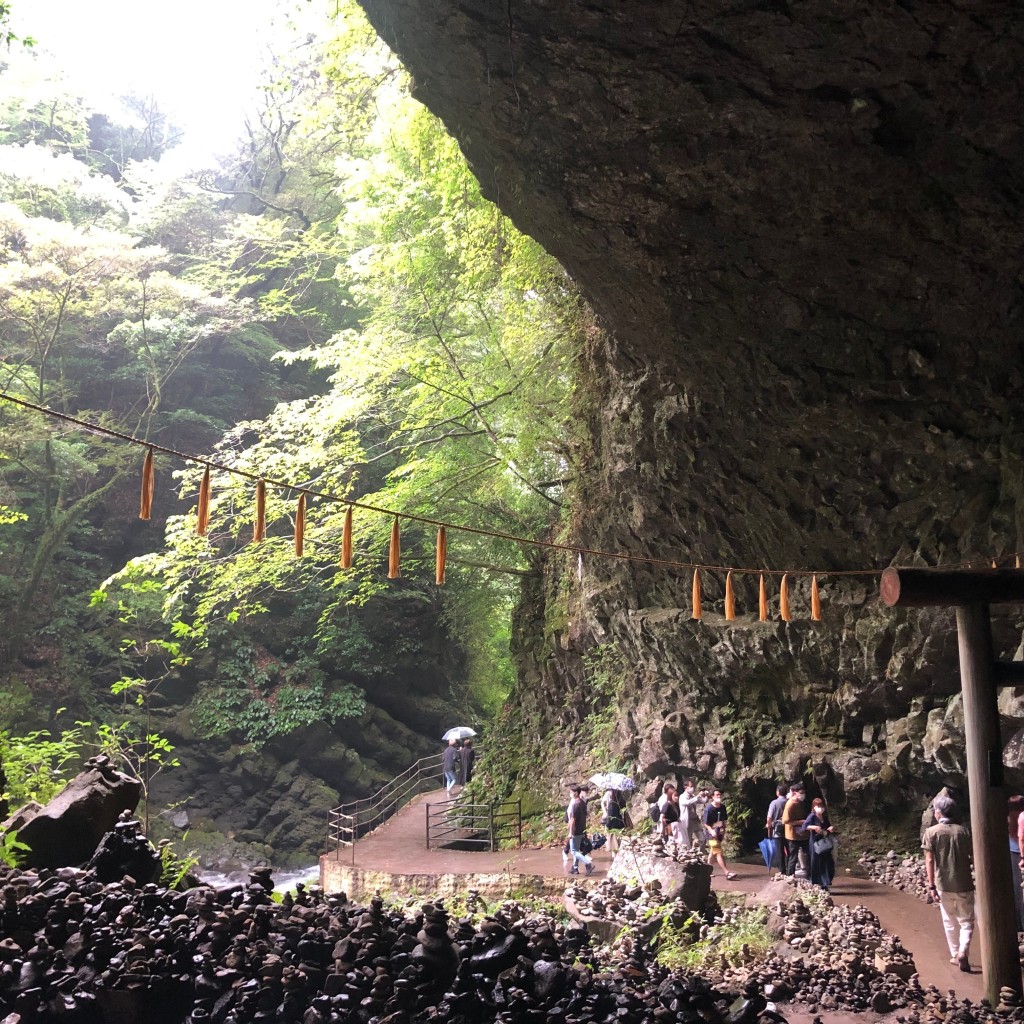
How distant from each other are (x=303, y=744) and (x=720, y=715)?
36.8 feet

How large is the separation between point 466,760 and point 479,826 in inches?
86.8

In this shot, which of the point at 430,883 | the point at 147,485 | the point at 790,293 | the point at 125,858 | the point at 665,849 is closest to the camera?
the point at 147,485

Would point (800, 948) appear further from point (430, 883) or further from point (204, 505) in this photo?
point (204, 505)

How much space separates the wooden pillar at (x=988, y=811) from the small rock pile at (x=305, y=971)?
2012 millimetres

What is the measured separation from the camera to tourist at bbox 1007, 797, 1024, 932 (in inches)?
259

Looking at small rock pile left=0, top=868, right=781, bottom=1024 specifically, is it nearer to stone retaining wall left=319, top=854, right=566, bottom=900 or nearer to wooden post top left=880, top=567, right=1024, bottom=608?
wooden post top left=880, top=567, right=1024, bottom=608

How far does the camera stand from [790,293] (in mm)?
6457

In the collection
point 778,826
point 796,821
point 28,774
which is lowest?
point 778,826

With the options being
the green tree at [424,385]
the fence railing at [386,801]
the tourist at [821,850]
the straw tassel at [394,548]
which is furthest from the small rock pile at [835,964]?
the fence railing at [386,801]

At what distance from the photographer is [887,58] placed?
190 inches

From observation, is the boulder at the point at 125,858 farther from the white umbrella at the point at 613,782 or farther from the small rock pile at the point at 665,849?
the white umbrella at the point at 613,782

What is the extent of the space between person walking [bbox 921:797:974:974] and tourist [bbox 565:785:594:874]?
170 inches

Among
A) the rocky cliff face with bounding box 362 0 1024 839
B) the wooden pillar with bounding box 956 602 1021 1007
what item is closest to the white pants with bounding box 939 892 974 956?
the wooden pillar with bounding box 956 602 1021 1007

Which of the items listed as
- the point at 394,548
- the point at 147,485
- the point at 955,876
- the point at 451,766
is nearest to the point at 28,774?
the point at 394,548
